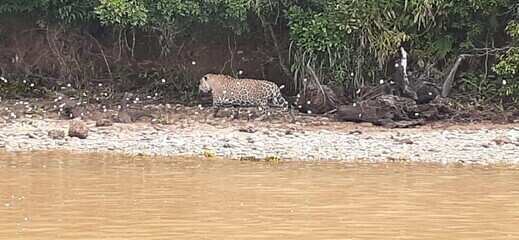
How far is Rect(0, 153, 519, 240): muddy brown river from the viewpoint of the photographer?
634 centimetres

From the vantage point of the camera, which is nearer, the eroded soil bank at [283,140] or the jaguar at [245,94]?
the eroded soil bank at [283,140]

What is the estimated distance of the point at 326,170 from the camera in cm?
985

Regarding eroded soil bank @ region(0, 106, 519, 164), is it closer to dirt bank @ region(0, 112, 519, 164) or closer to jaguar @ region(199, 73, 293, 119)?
dirt bank @ region(0, 112, 519, 164)

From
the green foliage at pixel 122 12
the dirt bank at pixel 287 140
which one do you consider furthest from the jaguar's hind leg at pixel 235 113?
the green foliage at pixel 122 12

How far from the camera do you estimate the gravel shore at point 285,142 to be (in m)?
11.2

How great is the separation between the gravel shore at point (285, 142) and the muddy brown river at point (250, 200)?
828 mm

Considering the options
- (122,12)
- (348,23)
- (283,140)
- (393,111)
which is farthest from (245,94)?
(283,140)

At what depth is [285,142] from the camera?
40.5 feet

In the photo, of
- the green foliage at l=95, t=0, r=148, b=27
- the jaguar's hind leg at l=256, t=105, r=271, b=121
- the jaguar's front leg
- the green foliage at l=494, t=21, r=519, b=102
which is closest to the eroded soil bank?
the jaguar's hind leg at l=256, t=105, r=271, b=121

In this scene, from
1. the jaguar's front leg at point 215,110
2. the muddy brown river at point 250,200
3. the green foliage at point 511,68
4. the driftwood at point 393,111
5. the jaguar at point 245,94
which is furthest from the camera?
the jaguar at point 245,94

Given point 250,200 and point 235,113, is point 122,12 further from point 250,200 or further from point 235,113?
point 250,200

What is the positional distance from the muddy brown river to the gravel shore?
828 mm

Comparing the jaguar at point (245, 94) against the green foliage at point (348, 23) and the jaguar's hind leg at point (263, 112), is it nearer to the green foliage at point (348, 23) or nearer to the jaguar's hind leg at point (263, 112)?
the jaguar's hind leg at point (263, 112)

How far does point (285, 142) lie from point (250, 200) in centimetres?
473
